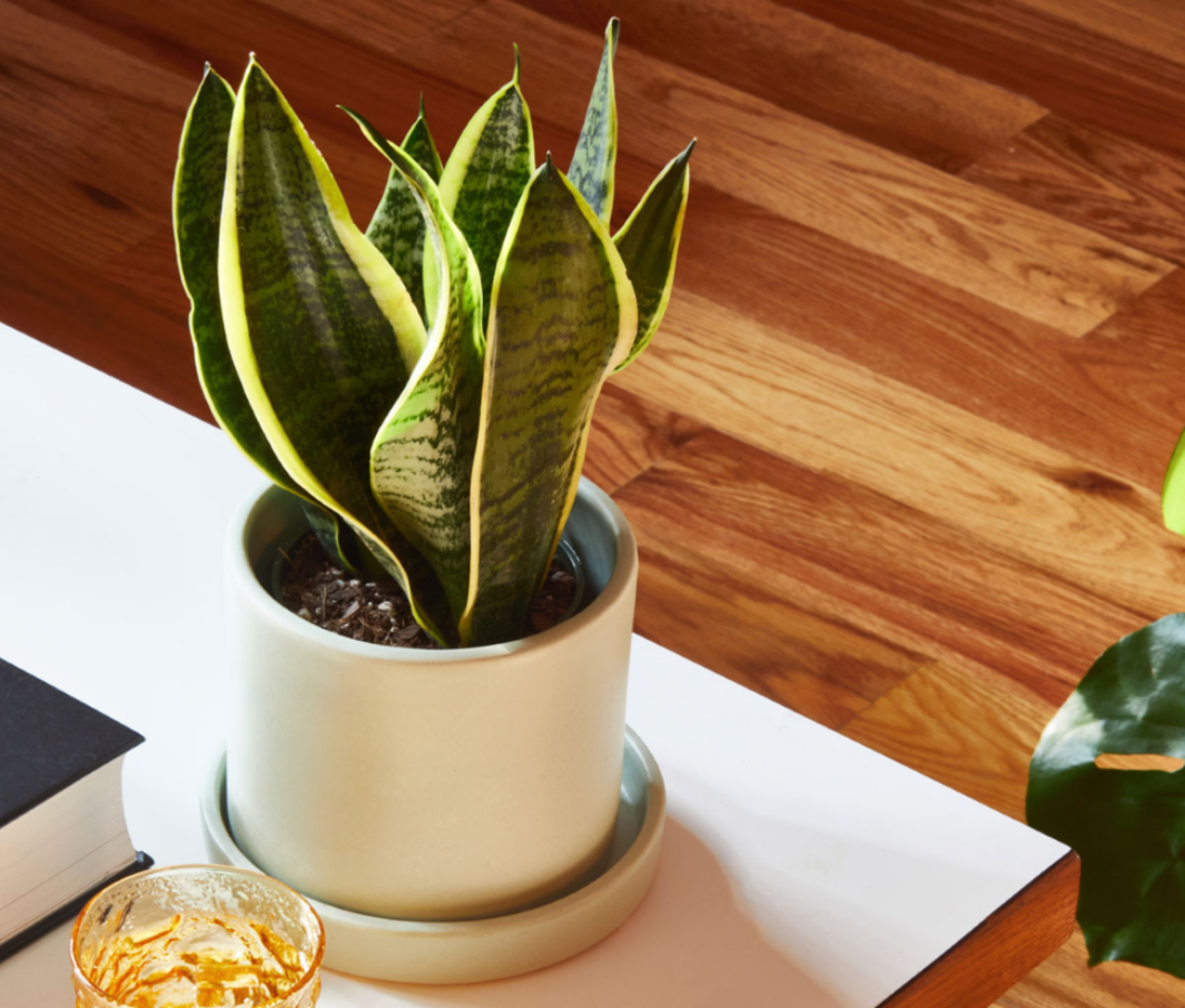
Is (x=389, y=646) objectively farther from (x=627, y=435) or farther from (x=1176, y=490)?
(x=627, y=435)

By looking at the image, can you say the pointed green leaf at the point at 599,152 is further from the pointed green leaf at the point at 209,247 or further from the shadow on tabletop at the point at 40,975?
the shadow on tabletop at the point at 40,975

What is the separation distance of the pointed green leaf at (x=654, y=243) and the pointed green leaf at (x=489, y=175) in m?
0.04

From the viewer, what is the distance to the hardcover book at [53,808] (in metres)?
0.51

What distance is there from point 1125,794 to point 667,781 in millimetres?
301

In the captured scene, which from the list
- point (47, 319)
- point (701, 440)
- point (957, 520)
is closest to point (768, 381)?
point (701, 440)

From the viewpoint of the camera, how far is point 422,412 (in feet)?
1.44

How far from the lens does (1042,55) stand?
2.35 metres

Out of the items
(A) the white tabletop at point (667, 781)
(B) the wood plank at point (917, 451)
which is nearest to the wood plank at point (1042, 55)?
(B) the wood plank at point (917, 451)

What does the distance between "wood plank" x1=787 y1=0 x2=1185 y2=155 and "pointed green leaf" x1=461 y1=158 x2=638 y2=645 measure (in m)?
1.92

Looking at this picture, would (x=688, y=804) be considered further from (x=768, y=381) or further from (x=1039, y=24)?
(x=1039, y=24)

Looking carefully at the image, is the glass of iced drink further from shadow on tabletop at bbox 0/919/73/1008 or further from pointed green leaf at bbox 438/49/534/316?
pointed green leaf at bbox 438/49/534/316

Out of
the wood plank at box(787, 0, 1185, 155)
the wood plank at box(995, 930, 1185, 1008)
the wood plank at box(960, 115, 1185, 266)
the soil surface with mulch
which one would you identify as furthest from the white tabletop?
the wood plank at box(787, 0, 1185, 155)

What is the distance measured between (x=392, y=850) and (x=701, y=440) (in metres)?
1.18

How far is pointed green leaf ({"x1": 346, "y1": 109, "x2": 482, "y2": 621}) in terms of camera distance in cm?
42
